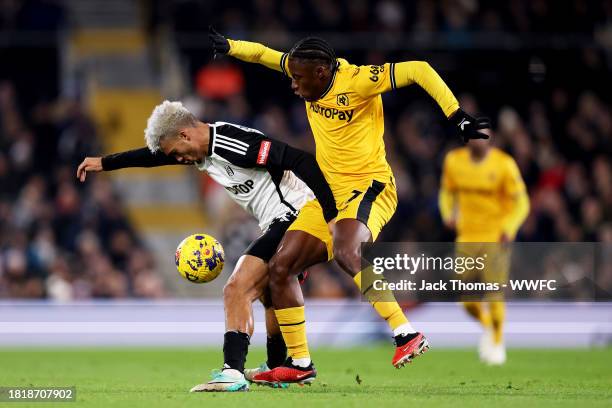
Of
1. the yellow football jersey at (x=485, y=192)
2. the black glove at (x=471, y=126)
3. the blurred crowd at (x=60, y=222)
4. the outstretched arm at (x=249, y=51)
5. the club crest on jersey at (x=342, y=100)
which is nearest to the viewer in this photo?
the black glove at (x=471, y=126)

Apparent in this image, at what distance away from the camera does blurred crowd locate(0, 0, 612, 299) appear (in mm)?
16688

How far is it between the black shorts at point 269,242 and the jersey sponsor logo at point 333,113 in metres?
0.78

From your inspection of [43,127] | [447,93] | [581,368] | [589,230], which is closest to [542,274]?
[581,368]

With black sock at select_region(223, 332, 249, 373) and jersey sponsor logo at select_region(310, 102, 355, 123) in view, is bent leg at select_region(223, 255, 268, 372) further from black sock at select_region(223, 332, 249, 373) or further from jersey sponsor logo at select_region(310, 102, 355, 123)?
jersey sponsor logo at select_region(310, 102, 355, 123)

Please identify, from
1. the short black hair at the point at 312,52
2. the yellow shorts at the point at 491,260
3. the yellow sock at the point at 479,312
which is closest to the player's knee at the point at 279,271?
the short black hair at the point at 312,52

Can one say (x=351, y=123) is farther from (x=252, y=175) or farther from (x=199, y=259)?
(x=199, y=259)

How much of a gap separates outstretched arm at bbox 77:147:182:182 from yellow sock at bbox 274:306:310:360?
1299 mm

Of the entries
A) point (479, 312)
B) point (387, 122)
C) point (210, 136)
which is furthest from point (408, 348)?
point (387, 122)

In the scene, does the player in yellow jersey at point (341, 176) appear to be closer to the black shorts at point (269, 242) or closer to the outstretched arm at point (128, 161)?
the black shorts at point (269, 242)

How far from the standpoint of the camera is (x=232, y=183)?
29.1 feet

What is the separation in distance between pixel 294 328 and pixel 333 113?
1.54m

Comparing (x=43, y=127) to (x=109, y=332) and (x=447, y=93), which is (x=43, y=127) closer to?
(x=109, y=332)

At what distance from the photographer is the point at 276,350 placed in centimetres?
931

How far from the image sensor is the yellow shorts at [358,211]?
8734 mm
